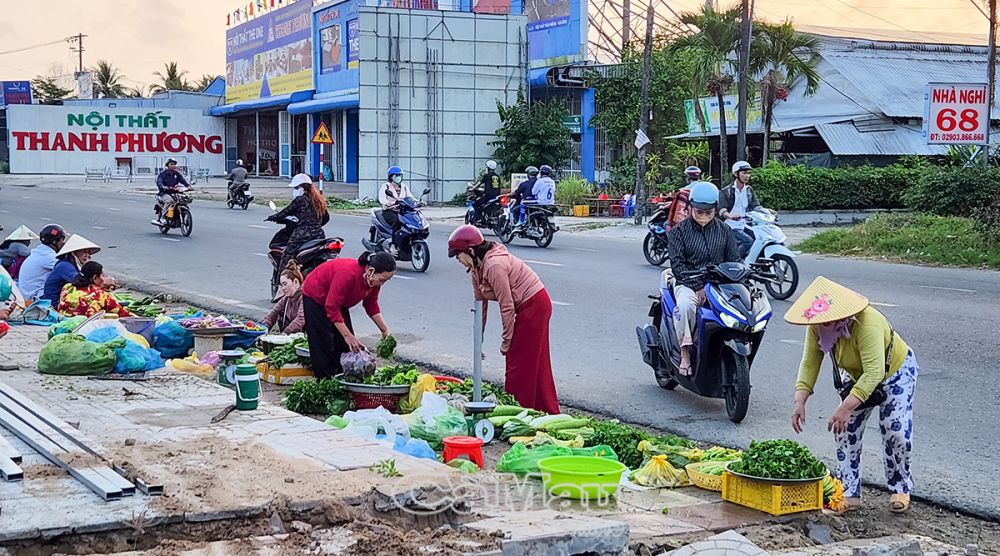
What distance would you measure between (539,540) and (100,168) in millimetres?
63000

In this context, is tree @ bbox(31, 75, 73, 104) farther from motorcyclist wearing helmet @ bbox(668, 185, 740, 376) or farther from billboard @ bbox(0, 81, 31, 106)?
motorcyclist wearing helmet @ bbox(668, 185, 740, 376)

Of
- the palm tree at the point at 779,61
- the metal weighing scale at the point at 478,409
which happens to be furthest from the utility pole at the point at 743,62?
the metal weighing scale at the point at 478,409

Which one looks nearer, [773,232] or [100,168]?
[773,232]

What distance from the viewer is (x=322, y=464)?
582 centimetres

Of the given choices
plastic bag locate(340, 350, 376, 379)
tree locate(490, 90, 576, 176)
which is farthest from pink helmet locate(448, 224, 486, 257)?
tree locate(490, 90, 576, 176)

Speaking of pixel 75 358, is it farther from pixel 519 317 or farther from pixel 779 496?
pixel 779 496

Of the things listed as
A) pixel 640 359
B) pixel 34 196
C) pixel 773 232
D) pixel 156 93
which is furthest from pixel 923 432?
pixel 156 93

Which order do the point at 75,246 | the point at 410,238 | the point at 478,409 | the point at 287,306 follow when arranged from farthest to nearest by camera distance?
the point at 410,238 → the point at 75,246 → the point at 287,306 → the point at 478,409

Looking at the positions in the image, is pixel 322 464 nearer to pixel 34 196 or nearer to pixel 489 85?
pixel 489 85

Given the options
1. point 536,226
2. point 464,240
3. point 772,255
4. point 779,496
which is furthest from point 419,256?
point 779,496

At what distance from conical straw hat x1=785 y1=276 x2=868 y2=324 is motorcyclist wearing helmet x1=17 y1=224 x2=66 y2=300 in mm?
9522

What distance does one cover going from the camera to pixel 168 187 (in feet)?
80.2

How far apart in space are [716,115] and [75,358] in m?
26.6

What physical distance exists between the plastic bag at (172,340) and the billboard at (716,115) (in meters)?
22.6
